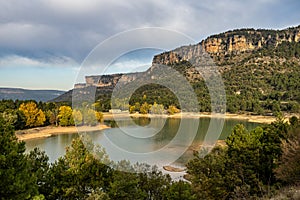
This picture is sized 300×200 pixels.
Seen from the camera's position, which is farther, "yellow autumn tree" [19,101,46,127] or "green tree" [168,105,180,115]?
"green tree" [168,105,180,115]

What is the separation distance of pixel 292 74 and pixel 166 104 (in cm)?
4092

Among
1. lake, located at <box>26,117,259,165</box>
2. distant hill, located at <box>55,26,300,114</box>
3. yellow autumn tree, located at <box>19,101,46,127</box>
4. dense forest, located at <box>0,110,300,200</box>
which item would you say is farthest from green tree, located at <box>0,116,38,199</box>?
yellow autumn tree, located at <box>19,101,46,127</box>

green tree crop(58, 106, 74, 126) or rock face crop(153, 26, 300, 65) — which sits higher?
rock face crop(153, 26, 300, 65)

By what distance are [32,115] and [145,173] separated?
112 feet

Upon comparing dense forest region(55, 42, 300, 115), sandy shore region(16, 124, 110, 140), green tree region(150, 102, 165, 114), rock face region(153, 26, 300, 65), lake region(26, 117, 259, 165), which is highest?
rock face region(153, 26, 300, 65)

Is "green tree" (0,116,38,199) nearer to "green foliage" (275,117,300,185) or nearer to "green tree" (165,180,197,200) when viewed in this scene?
"green tree" (165,180,197,200)

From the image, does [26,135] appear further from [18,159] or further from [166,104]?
[18,159]

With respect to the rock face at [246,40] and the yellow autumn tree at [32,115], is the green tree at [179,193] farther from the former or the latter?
the rock face at [246,40]

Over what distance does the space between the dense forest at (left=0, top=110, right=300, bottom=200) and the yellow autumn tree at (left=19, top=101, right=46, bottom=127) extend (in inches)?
1208

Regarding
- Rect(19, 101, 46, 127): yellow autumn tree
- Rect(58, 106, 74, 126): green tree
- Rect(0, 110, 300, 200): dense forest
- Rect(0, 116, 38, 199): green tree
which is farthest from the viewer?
Rect(58, 106, 74, 126): green tree

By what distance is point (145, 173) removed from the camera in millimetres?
9898

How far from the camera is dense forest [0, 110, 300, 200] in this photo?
7644 mm

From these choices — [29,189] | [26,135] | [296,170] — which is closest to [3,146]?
[29,189]

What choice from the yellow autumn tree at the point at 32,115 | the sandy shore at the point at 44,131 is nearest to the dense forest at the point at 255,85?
the yellow autumn tree at the point at 32,115
